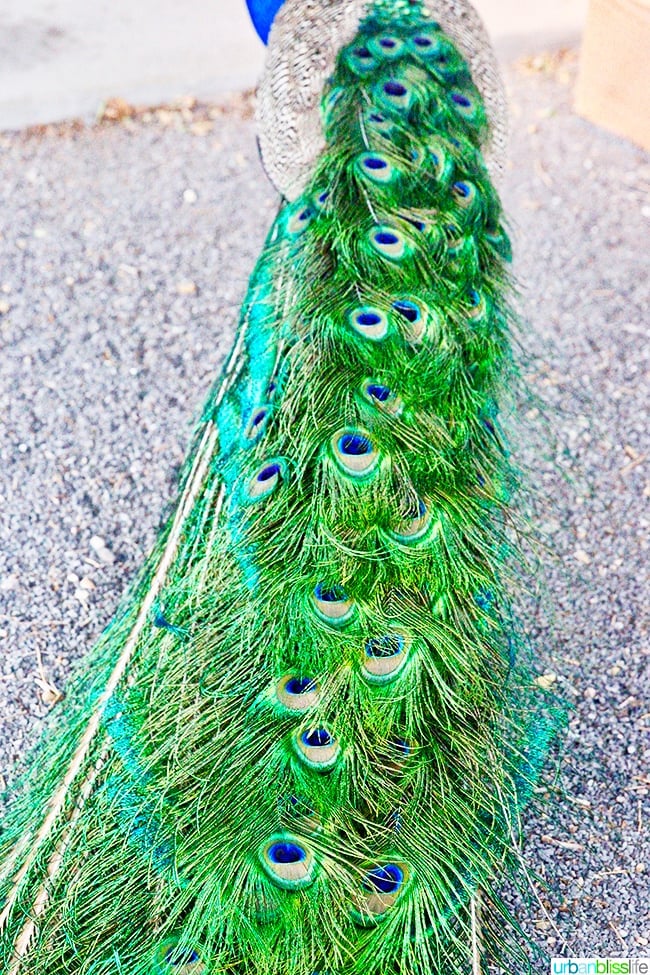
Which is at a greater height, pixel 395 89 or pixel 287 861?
pixel 395 89

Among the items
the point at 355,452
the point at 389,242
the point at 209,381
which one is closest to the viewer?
the point at 355,452

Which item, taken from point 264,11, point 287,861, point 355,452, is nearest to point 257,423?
point 355,452

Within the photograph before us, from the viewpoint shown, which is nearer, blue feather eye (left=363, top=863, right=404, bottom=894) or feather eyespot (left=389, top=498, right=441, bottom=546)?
blue feather eye (left=363, top=863, right=404, bottom=894)

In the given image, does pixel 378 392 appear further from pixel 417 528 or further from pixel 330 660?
pixel 330 660

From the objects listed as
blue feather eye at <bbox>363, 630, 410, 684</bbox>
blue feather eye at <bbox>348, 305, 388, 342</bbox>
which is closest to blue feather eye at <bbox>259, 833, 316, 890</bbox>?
blue feather eye at <bbox>363, 630, 410, 684</bbox>

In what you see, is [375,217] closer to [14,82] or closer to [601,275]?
[601,275]

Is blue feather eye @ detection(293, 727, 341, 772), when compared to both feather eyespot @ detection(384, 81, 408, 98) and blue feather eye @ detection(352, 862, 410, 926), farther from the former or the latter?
feather eyespot @ detection(384, 81, 408, 98)
